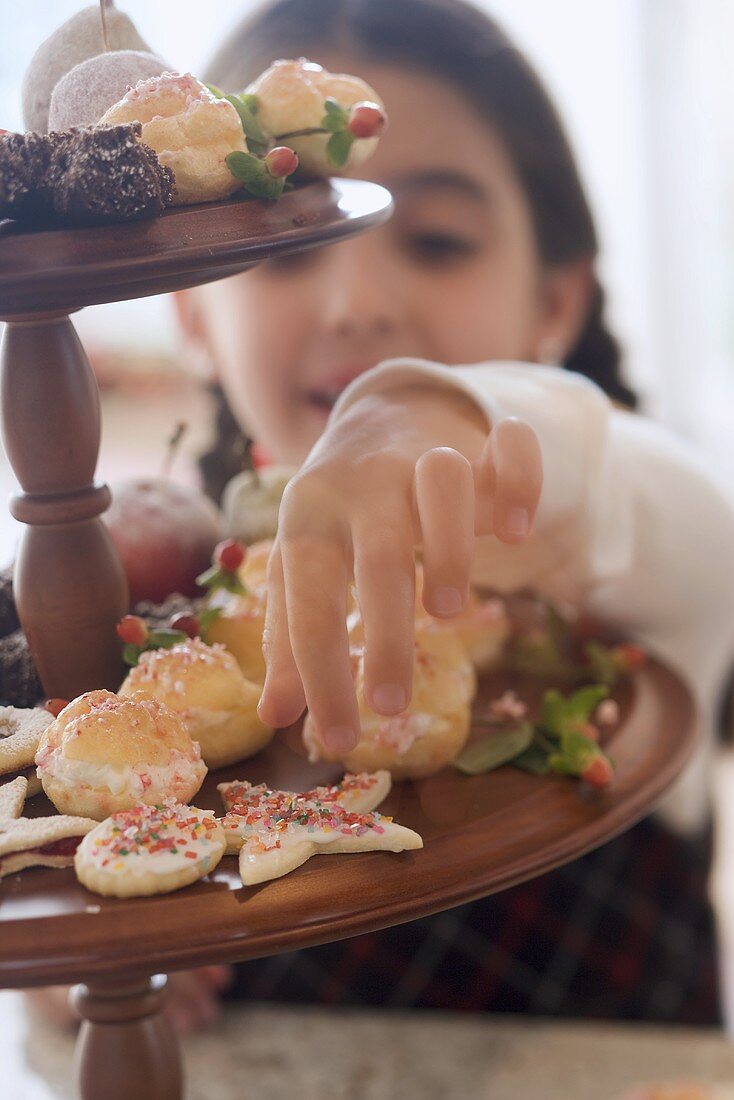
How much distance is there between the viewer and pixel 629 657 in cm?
55

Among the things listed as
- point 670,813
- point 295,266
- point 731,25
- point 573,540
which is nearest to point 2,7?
point 295,266

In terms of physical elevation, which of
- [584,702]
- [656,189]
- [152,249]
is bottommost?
[656,189]

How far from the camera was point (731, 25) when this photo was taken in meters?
1.80

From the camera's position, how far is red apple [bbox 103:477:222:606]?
1.52 ft

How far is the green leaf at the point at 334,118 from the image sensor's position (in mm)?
399

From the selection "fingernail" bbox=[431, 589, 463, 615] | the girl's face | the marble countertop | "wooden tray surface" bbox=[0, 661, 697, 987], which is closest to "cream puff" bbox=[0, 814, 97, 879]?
"wooden tray surface" bbox=[0, 661, 697, 987]

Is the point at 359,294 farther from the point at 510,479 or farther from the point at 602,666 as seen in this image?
the point at 510,479

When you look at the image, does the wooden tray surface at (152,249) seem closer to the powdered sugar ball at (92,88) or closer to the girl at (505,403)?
the powdered sugar ball at (92,88)

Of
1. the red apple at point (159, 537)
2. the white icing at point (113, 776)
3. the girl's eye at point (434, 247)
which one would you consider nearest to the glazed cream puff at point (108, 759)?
the white icing at point (113, 776)

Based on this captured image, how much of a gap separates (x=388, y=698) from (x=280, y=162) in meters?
0.18

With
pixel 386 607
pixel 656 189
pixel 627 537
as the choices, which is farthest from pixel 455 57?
pixel 656 189

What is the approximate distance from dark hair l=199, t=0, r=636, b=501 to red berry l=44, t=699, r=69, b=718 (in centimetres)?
50

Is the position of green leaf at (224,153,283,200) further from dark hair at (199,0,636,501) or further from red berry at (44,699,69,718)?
dark hair at (199,0,636,501)

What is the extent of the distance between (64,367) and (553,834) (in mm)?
229
